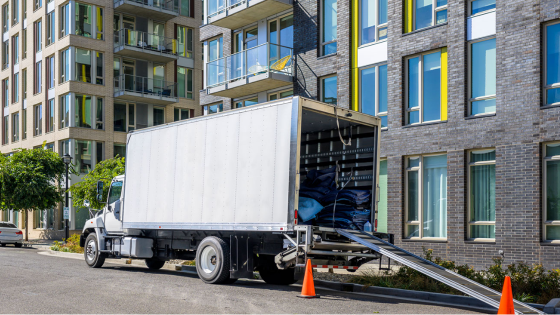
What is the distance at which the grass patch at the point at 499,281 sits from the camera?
11055mm

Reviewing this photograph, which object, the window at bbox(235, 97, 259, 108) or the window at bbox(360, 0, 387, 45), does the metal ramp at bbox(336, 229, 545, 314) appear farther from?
the window at bbox(235, 97, 259, 108)

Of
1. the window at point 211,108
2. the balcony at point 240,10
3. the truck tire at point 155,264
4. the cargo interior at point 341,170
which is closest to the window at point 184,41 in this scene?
the window at point 211,108

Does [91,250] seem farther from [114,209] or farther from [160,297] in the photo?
[160,297]

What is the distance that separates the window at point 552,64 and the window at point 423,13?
11.0ft

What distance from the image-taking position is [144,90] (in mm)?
41125

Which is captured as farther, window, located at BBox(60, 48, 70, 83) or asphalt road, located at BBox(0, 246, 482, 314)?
window, located at BBox(60, 48, 70, 83)

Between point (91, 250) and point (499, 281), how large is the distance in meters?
10.7

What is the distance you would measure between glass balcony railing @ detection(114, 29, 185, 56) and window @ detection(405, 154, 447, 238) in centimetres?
2609

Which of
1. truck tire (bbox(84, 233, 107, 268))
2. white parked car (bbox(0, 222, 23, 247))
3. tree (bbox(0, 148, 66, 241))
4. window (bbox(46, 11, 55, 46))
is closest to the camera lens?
truck tire (bbox(84, 233, 107, 268))

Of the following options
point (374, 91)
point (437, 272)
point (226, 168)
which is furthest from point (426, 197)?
point (437, 272)

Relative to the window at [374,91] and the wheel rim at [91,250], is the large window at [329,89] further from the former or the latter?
the wheel rim at [91,250]

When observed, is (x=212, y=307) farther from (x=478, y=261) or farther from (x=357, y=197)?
(x=478, y=261)

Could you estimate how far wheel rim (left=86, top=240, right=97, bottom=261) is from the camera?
17.0 m

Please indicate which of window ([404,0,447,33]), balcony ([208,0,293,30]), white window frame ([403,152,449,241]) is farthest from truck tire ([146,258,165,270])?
balcony ([208,0,293,30])
